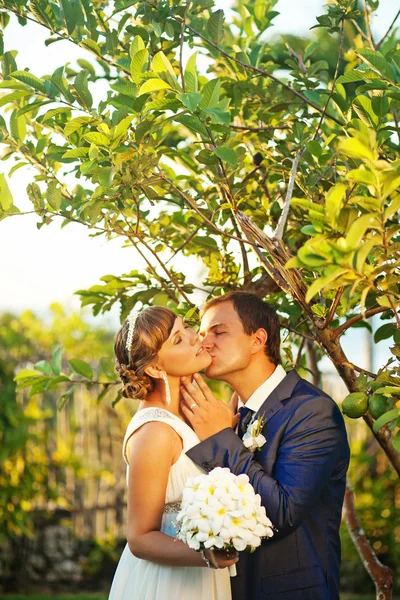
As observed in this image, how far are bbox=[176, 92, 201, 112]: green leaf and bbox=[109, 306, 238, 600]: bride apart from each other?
94cm

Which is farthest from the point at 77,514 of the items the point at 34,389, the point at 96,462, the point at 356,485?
the point at 34,389

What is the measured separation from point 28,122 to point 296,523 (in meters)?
2.00

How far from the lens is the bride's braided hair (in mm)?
2836

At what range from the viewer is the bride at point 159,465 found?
2553 millimetres

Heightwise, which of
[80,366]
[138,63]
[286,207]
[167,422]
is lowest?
[167,422]

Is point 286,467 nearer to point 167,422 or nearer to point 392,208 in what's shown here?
point 167,422

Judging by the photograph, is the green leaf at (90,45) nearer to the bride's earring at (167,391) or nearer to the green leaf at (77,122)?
the green leaf at (77,122)

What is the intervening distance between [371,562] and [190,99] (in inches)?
92.9

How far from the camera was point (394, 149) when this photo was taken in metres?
3.18

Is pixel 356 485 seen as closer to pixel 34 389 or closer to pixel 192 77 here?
pixel 34 389

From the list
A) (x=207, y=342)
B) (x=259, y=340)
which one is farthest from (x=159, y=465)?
(x=259, y=340)

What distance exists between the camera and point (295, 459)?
8.41 ft

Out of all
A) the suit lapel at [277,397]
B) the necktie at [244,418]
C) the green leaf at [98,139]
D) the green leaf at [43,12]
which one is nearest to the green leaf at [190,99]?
the green leaf at [98,139]

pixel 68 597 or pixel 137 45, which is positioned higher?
pixel 137 45
